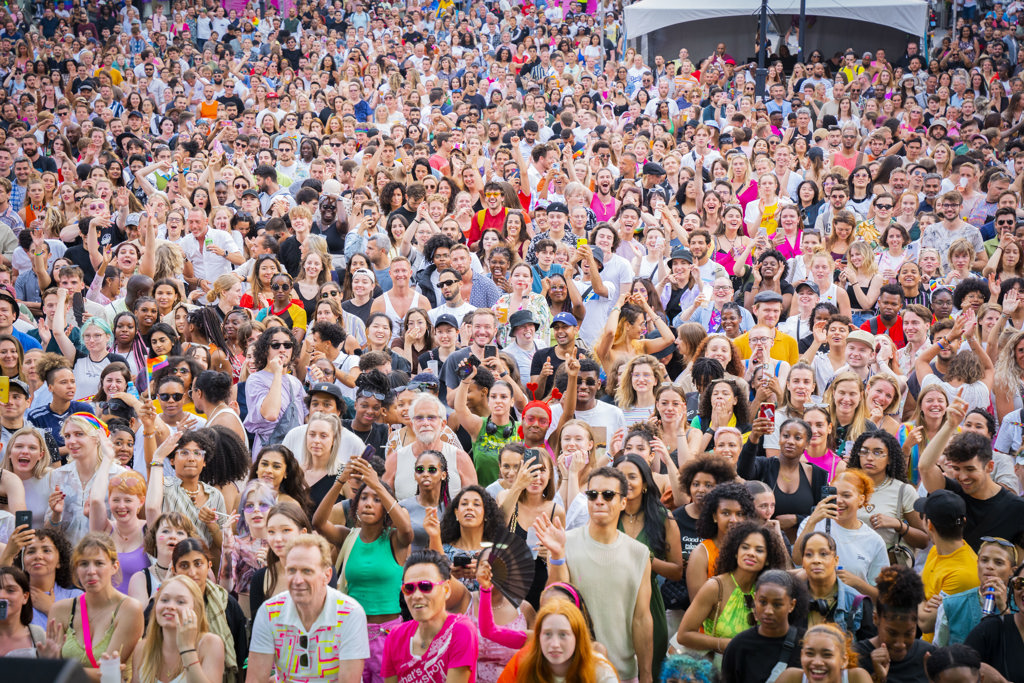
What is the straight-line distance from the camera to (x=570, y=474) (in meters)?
5.86

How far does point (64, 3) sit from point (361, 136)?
11.0 m

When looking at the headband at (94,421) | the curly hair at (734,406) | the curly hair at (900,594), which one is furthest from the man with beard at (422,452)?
the curly hair at (900,594)

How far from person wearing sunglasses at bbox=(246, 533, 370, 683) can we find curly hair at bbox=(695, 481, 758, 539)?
175 centimetres

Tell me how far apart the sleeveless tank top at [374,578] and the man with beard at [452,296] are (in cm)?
344

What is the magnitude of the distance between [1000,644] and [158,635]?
3.73 m

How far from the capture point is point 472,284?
9.12 metres

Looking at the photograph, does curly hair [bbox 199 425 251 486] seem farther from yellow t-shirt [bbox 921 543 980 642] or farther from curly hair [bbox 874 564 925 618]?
yellow t-shirt [bbox 921 543 980 642]

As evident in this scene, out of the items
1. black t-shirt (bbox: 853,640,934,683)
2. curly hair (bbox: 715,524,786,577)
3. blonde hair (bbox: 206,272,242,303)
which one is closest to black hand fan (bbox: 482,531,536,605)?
curly hair (bbox: 715,524,786,577)

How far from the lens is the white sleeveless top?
19.6 feet

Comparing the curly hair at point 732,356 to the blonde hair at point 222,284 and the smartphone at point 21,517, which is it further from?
the smartphone at point 21,517

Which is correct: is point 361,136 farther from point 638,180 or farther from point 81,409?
point 81,409

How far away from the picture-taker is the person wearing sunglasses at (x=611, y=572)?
16.0 ft

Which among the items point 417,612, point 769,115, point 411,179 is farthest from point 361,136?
point 417,612

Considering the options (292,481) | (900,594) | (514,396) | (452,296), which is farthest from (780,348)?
(292,481)
